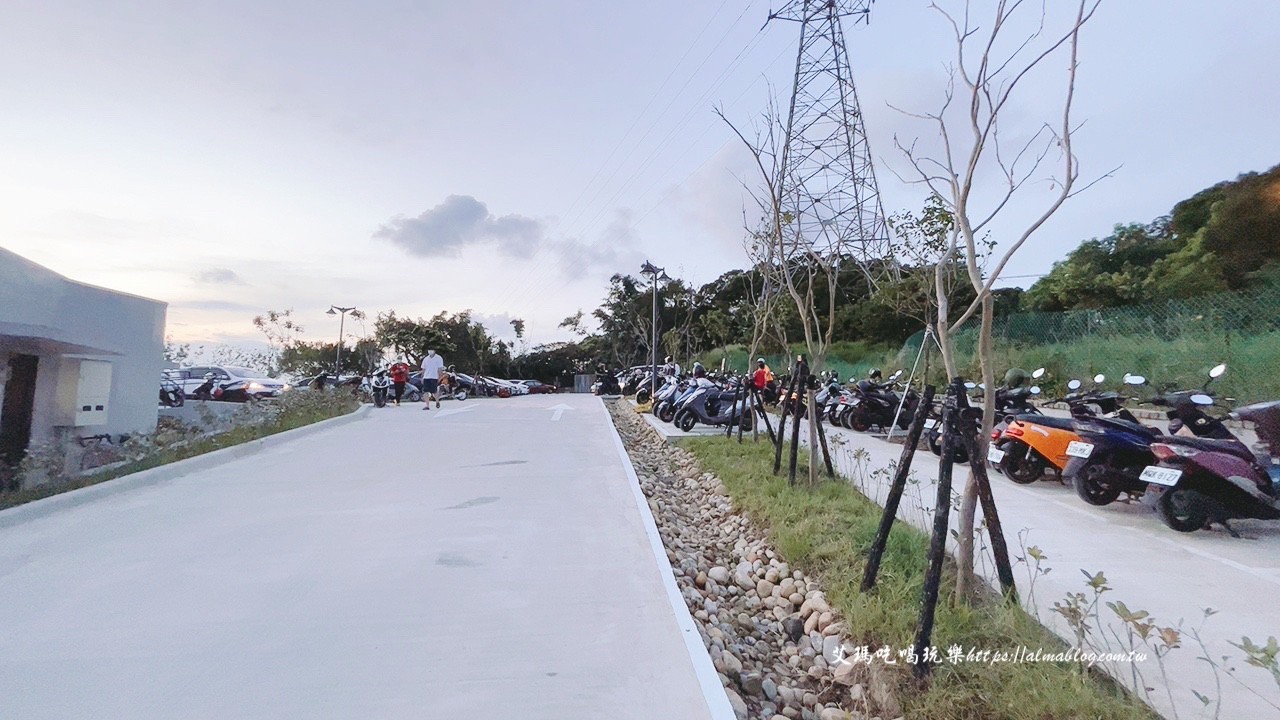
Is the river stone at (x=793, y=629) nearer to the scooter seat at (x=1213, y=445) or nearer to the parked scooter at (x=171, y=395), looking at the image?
the scooter seat at (x=1213, y=445)

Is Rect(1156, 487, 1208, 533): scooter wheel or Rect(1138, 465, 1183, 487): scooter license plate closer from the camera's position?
Rect(1138, 465, 1183, 487): scooter license plate

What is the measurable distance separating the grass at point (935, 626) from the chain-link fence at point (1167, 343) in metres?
7.93

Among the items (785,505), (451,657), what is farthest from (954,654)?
(785,505)

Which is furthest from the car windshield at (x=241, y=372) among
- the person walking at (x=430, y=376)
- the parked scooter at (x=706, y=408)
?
the parked scooter at (x=706, y=408)

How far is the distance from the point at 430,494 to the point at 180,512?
6.59ft

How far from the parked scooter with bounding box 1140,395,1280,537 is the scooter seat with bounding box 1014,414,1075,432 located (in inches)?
45.3

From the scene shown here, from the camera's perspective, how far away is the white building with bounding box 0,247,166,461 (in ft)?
26.5

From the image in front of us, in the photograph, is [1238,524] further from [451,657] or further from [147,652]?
[147,652]

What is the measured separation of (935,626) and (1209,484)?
10.5 ft

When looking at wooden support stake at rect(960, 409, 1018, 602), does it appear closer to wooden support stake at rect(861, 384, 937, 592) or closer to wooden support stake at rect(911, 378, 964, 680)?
wooden support stake at rect(911, 378, 964, 680)

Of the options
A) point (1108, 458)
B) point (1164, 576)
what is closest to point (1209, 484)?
point (1108, 458)

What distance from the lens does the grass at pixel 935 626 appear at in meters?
2.81

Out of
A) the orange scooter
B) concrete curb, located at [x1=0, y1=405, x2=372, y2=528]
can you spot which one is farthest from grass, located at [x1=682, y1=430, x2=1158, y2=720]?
concrete curb, located at [x1=0, y1=405, x2=372, y2=528]

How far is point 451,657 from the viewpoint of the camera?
3.32 m
